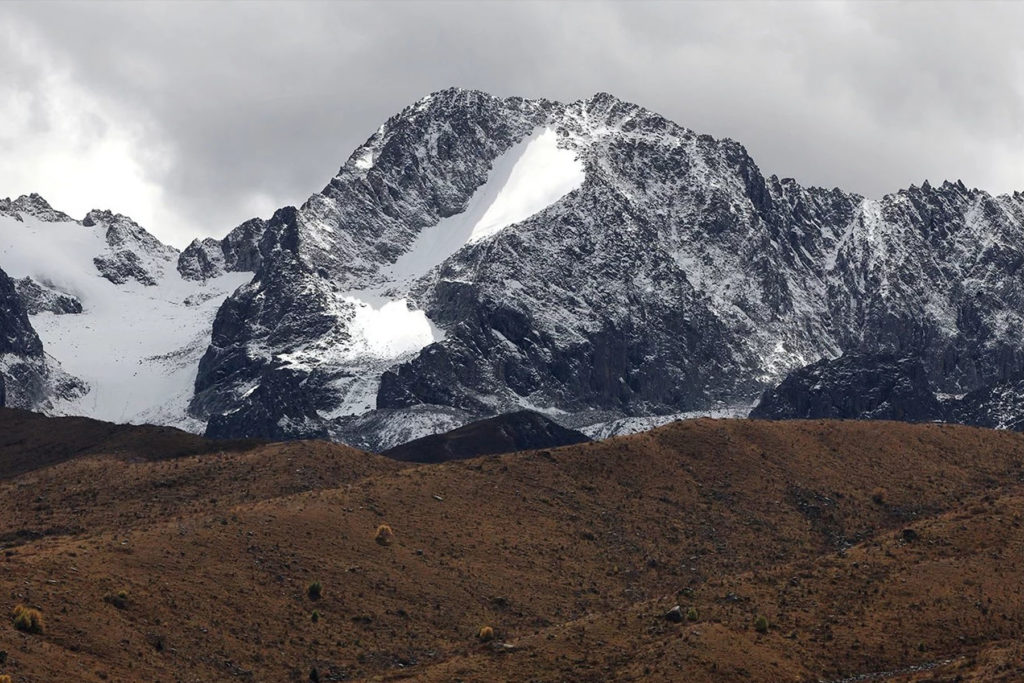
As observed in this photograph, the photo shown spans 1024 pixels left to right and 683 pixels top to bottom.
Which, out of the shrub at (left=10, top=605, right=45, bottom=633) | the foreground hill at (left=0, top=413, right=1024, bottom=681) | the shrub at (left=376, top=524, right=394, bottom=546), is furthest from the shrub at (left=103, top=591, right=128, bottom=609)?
the shrub at (left=376, top=524, right=394, bottom=546)

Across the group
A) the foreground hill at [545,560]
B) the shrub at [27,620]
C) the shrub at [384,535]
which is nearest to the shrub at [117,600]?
the foreground hill at [545,560]

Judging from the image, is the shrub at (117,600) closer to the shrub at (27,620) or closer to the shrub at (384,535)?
the shrub at (27,620)

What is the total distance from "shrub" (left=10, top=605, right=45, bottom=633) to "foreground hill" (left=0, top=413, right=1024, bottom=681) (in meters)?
1.54

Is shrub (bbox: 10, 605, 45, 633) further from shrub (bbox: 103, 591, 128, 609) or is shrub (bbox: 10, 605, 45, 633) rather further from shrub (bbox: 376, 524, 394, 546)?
shrub (bbox: 376, 524, 394, 546)

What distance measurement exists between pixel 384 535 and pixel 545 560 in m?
13.1

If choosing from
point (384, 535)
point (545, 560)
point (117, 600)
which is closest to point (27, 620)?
point (117, 600)

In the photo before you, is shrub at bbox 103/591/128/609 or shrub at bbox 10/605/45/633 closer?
shrub at bbox 10/605/45/633

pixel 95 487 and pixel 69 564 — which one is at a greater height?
pixel 95 487

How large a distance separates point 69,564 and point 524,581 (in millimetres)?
35574

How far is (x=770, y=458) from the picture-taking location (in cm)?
18162

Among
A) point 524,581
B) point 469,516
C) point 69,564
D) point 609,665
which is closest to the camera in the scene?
point 609,665

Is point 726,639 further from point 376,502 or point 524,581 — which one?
point 376,502

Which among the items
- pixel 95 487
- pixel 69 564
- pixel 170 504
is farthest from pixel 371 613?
pixel 95 487

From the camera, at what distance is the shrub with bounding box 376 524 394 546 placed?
15082 centimetres
